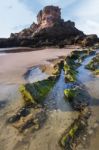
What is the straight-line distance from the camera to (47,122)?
9.95 m

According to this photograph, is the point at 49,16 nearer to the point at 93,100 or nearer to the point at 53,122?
the point at 93,100

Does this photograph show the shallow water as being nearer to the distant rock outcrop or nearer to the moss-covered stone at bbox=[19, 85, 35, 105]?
the moss-covered stone at bbox=[19, 85, 35, 105]

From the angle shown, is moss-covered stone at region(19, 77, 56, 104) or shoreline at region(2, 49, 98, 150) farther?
moss-covered stone at region(19, 77, 56, 104)

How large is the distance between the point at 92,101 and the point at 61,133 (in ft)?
12.5

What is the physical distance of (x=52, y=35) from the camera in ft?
220

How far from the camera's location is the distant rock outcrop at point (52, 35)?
207 ft

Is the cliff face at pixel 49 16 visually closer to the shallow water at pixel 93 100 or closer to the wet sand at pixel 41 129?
the shallow water at pixel 93 100

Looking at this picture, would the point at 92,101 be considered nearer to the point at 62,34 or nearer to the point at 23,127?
the point at 23,127

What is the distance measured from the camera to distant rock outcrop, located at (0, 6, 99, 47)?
63.0 meters

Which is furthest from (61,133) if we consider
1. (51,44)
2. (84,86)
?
(51,44)

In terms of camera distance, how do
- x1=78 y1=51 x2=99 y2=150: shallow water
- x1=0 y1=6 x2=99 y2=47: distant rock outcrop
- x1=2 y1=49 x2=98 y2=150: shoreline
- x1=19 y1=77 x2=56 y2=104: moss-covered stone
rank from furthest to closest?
x1=0 y1=6 x2=99 y2=47: distant rock outcrop
x1=19 y1=77 x2=56 y2=104: moss-covered stone
x1=2 y1=49 x2=98 y2=150: shoreline
x1=78 y1=51 x2=99 y2=150: shallow water

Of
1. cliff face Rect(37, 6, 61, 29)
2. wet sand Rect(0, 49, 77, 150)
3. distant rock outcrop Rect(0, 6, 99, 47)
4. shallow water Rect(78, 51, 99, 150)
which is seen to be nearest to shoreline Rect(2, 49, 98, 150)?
wet sand Rect(0, 49, 77, 150)

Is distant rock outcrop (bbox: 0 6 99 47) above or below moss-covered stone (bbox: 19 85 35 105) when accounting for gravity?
below

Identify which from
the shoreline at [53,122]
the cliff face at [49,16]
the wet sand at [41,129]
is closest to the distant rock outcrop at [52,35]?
the cliff face at [49,16]
